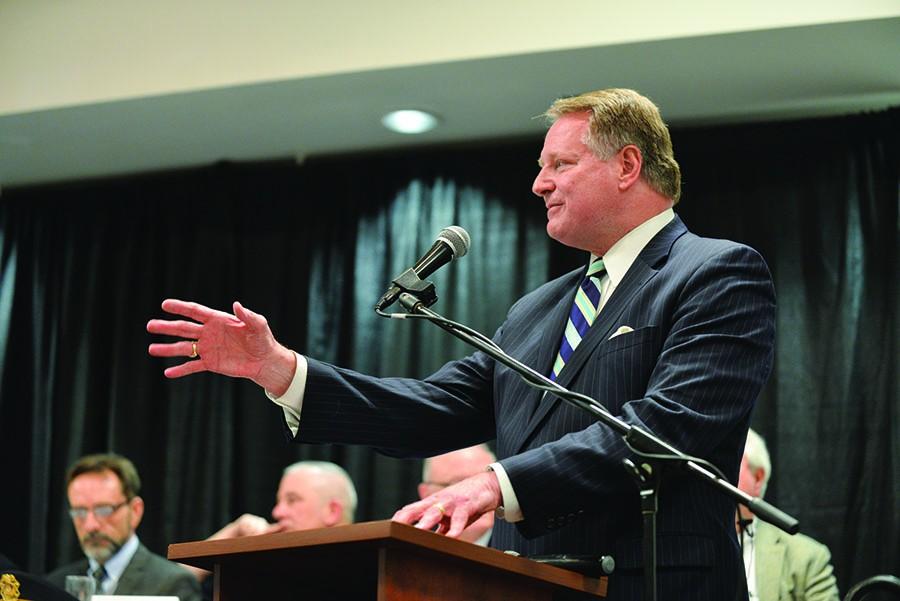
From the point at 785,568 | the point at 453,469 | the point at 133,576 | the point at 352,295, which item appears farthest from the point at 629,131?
the point at 352,295

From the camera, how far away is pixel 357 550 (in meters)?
1.72

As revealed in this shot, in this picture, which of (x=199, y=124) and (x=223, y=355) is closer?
(x=223, y=355)

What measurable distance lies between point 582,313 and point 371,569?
29.2 inches

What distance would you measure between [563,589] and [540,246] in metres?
3.89

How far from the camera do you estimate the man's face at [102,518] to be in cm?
523

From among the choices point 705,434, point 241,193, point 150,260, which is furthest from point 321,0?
point 705,434

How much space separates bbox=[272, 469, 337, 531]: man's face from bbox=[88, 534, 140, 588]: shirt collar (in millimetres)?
624

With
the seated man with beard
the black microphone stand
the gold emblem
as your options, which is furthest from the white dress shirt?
the seated man with beard

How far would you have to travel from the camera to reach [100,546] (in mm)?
5230

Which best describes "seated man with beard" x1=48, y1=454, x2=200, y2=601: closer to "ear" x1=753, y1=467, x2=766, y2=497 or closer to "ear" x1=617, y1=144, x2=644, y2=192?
"ear" x1=753, y1=467, x2=766, y2=497

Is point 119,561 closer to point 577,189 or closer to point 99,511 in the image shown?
point 99,511

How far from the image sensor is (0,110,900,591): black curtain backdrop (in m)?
5.18

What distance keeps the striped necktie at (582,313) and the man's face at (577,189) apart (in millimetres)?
60

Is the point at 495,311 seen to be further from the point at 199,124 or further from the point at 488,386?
the point at 488,386
